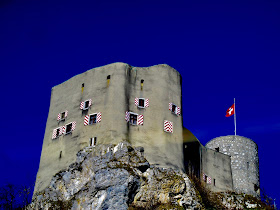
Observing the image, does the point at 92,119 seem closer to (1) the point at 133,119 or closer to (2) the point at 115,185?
(1) the point at 133,119

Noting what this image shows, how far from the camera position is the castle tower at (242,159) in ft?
179

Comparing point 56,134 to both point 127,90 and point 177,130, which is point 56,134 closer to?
point 127,90

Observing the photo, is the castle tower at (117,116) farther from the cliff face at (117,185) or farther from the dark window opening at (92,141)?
the cliff face at (117,185)

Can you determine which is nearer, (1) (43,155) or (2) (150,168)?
(2) (150,168)

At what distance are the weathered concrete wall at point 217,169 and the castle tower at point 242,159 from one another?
822 millimetres

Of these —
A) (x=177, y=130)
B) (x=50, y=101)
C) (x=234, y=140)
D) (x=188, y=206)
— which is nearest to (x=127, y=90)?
(x=177, y=130)

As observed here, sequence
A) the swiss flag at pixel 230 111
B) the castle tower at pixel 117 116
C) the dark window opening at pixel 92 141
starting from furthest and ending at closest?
the swiss flag at pixel 230 111 < the castle tower at pixel 117 116 < the dark window opening at pixel 92 141

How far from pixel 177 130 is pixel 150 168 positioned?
5.59m

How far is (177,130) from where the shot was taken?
1845 inches

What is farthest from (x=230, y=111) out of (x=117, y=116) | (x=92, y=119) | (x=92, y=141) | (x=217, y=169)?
(x=92, y=141)

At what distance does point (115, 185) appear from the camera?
40750 mm

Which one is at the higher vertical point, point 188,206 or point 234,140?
point 234,140

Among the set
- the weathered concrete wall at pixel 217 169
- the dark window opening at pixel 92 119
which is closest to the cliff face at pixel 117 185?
the dark window opening at pixel 92 119

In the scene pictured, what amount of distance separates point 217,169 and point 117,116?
1391cm
